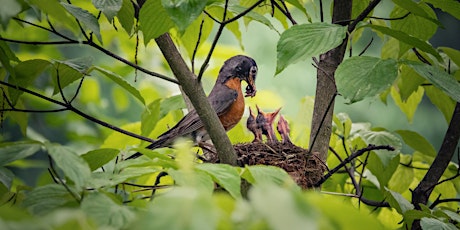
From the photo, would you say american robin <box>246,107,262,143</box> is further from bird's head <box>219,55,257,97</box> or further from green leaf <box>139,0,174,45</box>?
green leaf <box>139,0,174,45</box>

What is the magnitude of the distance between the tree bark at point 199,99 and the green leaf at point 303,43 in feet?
0.61

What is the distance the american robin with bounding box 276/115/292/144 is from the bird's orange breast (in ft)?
0.56

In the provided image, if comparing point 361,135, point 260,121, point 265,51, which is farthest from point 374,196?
point 265,51

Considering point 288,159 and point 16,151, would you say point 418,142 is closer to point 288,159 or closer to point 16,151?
point 288,159

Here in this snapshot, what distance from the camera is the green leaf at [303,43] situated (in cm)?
126

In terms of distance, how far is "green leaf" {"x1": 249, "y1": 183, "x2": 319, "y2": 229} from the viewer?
0.56 metres

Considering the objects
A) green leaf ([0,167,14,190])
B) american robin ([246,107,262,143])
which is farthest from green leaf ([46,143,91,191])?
american robin ([246,107,262,143])

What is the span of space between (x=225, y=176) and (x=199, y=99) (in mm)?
377

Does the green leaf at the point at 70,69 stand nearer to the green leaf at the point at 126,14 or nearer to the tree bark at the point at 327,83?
the green leaf at the point at 126,14

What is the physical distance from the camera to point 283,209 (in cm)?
57

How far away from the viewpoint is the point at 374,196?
2279mm

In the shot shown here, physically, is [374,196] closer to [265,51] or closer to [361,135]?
[361,135]

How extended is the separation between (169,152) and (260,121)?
1003mm

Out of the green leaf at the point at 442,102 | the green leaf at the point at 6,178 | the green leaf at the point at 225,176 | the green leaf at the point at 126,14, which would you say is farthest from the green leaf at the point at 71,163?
the green leaf at the point at 442,102
